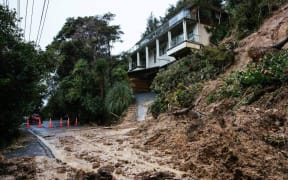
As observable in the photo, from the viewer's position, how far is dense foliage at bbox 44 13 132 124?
1756 centimetres

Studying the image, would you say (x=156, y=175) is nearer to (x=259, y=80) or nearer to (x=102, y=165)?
(x=102, y=165)

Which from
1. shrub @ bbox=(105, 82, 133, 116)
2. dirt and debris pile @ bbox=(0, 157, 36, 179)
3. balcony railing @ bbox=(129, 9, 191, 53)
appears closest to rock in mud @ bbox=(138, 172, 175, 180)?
dirt and debris pile @ bbox=(0, 157, 36, 179)

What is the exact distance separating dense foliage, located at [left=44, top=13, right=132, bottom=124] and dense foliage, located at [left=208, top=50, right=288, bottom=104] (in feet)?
32.0

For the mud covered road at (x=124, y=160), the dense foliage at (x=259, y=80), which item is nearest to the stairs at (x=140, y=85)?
the dense foliage at (x=259, y=80)

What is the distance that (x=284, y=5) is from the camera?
14.0m

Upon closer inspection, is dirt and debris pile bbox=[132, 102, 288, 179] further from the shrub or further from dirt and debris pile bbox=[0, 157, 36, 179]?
the shrub

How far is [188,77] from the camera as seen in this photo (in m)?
13.0

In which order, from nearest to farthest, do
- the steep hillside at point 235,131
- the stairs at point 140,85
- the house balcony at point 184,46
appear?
the steep hillside at point 235,131
the house balcony at point 184,46
the stairs at point 140,85

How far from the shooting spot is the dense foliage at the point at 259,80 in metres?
6.79

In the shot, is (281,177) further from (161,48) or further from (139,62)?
(139,62)

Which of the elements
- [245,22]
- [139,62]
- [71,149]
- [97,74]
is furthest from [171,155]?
[139,62]

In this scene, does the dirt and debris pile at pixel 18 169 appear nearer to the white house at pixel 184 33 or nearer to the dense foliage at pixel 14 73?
the dense foliage at pixel 14 73

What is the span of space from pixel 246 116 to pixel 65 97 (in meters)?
17.9

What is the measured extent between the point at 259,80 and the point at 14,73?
10270 millimetres
